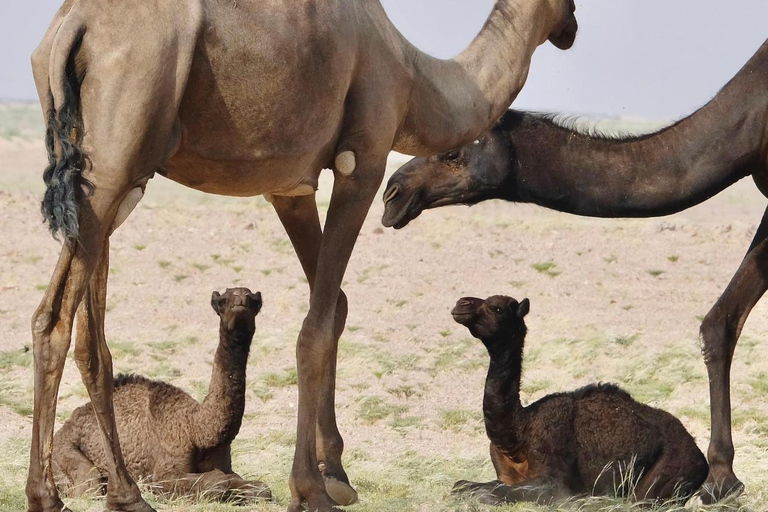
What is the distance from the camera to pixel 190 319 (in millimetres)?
13445

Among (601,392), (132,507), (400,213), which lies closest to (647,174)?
(601,392)

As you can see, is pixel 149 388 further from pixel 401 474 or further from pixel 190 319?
pixel 190 319

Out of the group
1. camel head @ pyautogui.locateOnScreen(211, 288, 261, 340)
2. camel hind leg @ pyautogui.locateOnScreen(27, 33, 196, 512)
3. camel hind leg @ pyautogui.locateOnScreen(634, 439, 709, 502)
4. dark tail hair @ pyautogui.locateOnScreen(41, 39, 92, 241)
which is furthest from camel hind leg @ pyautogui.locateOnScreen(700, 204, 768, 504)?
dark tail hair @ pyautogui.locateOnScreen(41, 39, 92, 241)

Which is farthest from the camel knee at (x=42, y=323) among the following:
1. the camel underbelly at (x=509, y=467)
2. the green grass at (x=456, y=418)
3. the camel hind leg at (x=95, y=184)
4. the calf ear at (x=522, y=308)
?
the green grass at (x=456, y=418)

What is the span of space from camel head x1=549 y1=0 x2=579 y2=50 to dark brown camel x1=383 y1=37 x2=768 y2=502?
0.49m

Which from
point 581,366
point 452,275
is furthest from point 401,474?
point 452,275

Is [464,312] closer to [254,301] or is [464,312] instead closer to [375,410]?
[254,301]

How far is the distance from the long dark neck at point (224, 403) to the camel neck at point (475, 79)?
5.75 feet

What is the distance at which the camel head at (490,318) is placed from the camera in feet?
24.7

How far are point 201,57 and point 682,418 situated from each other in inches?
239

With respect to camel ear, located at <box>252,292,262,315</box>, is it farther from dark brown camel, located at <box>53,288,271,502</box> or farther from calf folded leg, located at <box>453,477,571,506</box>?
calf folded leg, located at <box>453,477,571,506</box>

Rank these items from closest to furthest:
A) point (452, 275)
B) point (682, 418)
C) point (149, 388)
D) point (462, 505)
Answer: point (462, 505) → point (149, 388) → point (682, 418) → point (452, 275)

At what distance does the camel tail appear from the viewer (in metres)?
4.72

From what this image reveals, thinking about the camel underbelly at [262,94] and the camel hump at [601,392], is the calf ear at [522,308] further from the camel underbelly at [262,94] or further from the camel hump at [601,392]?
the camel underbelly at [262,94]
